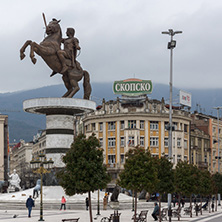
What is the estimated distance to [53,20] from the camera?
60250 mm

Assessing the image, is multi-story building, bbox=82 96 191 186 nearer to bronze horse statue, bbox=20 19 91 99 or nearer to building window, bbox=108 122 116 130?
building window, bbox=108 122 116 130

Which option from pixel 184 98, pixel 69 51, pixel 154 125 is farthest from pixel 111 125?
pixel 69 51

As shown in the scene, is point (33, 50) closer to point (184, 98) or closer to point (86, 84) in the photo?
point (86, 84)

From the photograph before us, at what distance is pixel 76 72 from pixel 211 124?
77.3 meters

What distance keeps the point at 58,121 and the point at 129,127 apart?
5185cm

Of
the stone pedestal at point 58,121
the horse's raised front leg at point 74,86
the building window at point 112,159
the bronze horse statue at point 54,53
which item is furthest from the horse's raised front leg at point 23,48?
the building window at point 112,159

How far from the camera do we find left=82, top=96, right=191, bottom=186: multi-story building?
108 meters

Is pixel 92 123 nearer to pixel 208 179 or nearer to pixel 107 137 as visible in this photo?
pixel 107 137

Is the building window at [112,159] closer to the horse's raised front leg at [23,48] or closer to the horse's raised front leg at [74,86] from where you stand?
the horse's raised front leg at [74,86]

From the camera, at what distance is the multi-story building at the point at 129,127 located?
355ft

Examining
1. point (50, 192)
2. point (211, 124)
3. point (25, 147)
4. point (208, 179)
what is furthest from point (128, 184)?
point (25, 147)

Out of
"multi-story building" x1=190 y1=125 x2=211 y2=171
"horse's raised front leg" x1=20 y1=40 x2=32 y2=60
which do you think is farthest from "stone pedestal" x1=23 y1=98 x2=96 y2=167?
"multi-story building" x1=190 y1=125 x2=211 y2=171

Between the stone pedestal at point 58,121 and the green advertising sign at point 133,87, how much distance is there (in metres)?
54.9

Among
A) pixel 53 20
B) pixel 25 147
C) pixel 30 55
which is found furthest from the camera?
pixel 25 147
